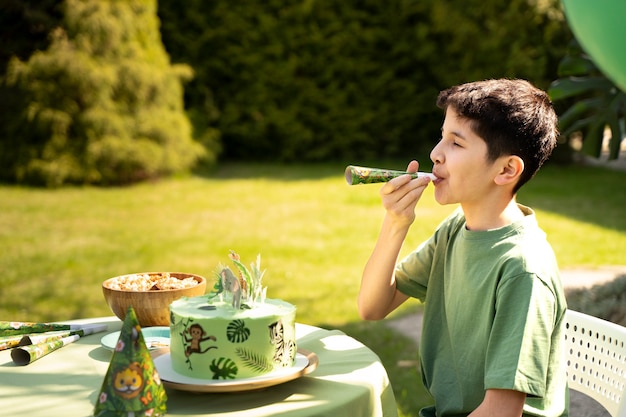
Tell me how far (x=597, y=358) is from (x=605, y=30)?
1.14m

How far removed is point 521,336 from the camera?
66.8 inches

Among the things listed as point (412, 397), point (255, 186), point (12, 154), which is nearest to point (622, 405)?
point (412, 397)

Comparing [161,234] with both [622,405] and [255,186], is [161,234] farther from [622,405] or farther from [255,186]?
[622,405]

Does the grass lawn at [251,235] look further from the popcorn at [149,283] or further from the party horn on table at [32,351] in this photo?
the party horn on table at [32,351]

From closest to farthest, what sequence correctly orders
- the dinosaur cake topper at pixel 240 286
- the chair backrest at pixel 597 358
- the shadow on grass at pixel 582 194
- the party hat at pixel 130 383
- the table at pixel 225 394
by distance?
the party hat at pixel 130 383, the table at pixel 225 394, the dinosaur cake topper at pixel 240 286, the chair backrest at pixel 597 358, the shadow on grass at pixel 582 194

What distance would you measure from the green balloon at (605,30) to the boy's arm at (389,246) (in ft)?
1.82

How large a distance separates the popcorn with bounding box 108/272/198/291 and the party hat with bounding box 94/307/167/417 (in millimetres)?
538

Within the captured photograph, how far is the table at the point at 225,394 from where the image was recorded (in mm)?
1484

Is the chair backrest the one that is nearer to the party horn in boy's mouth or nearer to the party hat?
the party horn in boy's mouth

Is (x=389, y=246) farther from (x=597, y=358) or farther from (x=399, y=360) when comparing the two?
(x=399, y=360)

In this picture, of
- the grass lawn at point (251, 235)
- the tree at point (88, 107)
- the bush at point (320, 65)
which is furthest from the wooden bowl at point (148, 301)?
the bush at point (320, 65)

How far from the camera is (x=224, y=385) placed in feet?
4.95

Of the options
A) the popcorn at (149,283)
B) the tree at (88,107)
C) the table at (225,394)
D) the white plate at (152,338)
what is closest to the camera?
the table at (225,394)

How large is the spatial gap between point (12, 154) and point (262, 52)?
4116mm
